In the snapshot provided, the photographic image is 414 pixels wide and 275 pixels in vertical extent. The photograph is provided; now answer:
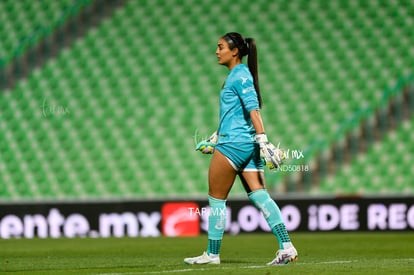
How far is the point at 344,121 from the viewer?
14406 millimetres

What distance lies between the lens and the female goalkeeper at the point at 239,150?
637 cm

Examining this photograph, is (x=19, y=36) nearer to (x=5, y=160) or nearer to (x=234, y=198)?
(x=5, y=160)

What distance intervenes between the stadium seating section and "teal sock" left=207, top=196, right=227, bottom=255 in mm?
7235

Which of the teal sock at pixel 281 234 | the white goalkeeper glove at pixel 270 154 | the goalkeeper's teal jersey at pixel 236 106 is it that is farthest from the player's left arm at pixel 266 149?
the teal sock at pixel 281 234

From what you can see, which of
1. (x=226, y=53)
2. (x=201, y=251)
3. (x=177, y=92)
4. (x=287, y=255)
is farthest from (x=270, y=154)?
(x=177, y=92)

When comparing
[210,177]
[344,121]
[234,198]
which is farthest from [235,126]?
[344,121]

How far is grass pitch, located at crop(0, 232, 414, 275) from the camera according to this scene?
6301mm

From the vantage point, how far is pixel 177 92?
609 inches

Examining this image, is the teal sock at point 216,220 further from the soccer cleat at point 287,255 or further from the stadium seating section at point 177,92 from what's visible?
the stadium seating section at point 177,92

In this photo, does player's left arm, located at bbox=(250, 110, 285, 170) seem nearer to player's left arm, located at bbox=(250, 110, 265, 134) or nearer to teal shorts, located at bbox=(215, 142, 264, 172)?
player's left arm, located at bbox=(250, 110, 265, 134)

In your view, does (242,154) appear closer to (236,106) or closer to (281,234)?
(236,106)

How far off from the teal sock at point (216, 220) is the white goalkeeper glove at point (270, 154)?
1.63 feet

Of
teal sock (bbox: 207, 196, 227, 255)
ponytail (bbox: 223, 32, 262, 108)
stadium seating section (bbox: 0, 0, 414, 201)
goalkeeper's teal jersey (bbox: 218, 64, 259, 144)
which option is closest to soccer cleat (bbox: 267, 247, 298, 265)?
teal sock (bbox: 207, 196, 227, 255)

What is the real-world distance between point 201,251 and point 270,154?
321 cm
